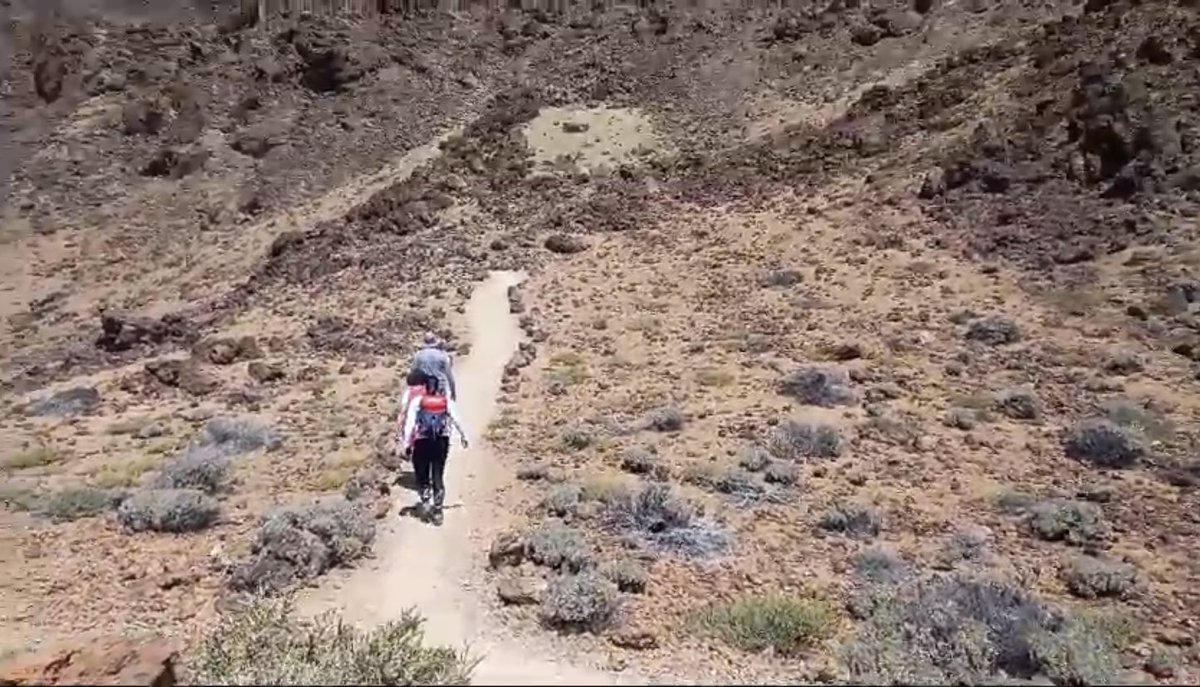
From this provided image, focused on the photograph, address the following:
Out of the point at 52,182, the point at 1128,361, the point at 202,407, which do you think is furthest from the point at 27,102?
the point at 1128,361

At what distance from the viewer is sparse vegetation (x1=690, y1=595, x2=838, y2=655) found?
26.3 feet

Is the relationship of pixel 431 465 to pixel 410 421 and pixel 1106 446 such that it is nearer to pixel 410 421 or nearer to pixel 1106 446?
pixel 410 421

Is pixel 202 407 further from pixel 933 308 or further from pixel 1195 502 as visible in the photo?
pixel 1195 502

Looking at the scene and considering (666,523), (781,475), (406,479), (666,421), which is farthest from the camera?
(666,421)

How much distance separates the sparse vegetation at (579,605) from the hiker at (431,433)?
8.11ft

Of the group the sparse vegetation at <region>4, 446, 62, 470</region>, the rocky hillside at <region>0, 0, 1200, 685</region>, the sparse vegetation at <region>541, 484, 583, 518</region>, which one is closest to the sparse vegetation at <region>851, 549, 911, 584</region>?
the rocky hillside at <region>0, 0, 1200, 685</region>

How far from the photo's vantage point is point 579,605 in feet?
27.3

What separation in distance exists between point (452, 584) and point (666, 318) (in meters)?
12.3

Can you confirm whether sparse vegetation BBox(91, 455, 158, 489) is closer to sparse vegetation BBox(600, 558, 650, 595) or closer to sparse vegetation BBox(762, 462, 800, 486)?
sparse vegetation BBox(600, 558, 650, 595)

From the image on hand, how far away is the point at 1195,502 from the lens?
12.0 metres

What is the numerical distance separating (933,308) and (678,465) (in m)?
8.93

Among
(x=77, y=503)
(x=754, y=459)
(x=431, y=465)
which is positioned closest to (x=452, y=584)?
(x=431, y=465)

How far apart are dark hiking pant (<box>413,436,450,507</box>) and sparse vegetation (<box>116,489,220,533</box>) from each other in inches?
108

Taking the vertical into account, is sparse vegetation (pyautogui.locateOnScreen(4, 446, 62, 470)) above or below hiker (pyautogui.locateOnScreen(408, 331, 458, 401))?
below
